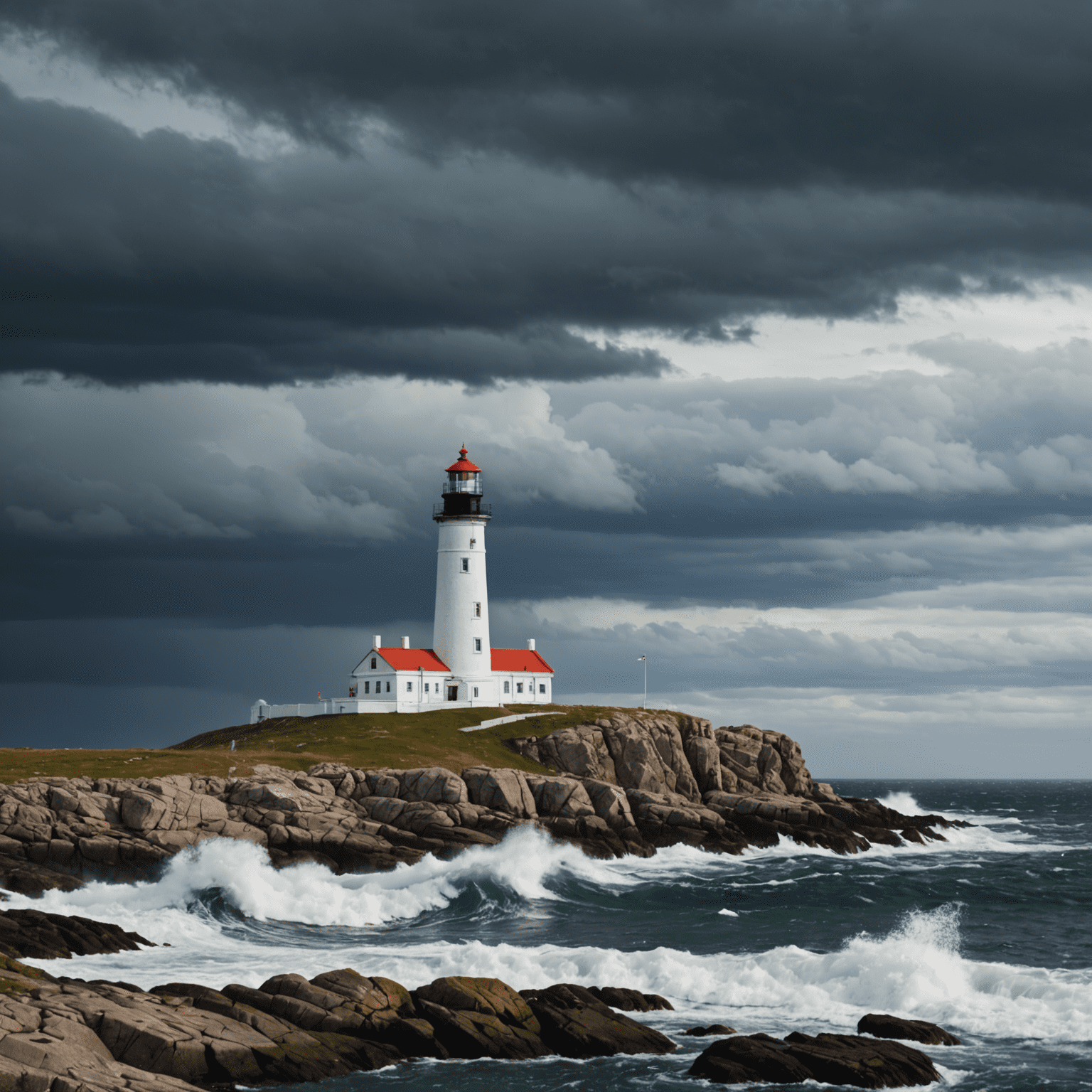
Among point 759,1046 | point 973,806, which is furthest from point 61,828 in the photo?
point 973,806

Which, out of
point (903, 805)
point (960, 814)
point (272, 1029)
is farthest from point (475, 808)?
point (960, 814)

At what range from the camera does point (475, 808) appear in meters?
59.7

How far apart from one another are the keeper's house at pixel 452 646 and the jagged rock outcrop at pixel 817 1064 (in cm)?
6040

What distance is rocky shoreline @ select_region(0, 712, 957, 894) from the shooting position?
49281 mm

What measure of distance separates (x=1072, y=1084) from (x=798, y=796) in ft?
178

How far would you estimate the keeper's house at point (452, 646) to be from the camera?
86125 millimetres

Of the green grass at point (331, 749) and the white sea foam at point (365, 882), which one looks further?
the green grass at point (331, 749)

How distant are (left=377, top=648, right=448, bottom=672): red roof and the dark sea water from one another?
2774cm

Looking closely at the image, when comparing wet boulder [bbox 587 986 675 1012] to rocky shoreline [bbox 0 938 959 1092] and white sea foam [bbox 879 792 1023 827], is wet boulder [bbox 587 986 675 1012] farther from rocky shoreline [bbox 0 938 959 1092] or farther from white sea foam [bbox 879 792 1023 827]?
white sea foam [bbox 879 792 1023 827]

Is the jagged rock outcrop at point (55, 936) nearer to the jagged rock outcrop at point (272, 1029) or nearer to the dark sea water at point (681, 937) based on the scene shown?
the dark sea water at point (681, 937)

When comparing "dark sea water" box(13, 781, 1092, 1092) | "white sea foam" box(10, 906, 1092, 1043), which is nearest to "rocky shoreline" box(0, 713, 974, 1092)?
"dark sea water" box(13, 781, 1092, 1092)

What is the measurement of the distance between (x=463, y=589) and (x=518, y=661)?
25.7 ft

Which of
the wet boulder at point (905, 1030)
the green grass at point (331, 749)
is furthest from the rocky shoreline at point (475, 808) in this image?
the wet boulder at point (905, 1030)

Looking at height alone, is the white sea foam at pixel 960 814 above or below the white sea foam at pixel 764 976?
below
